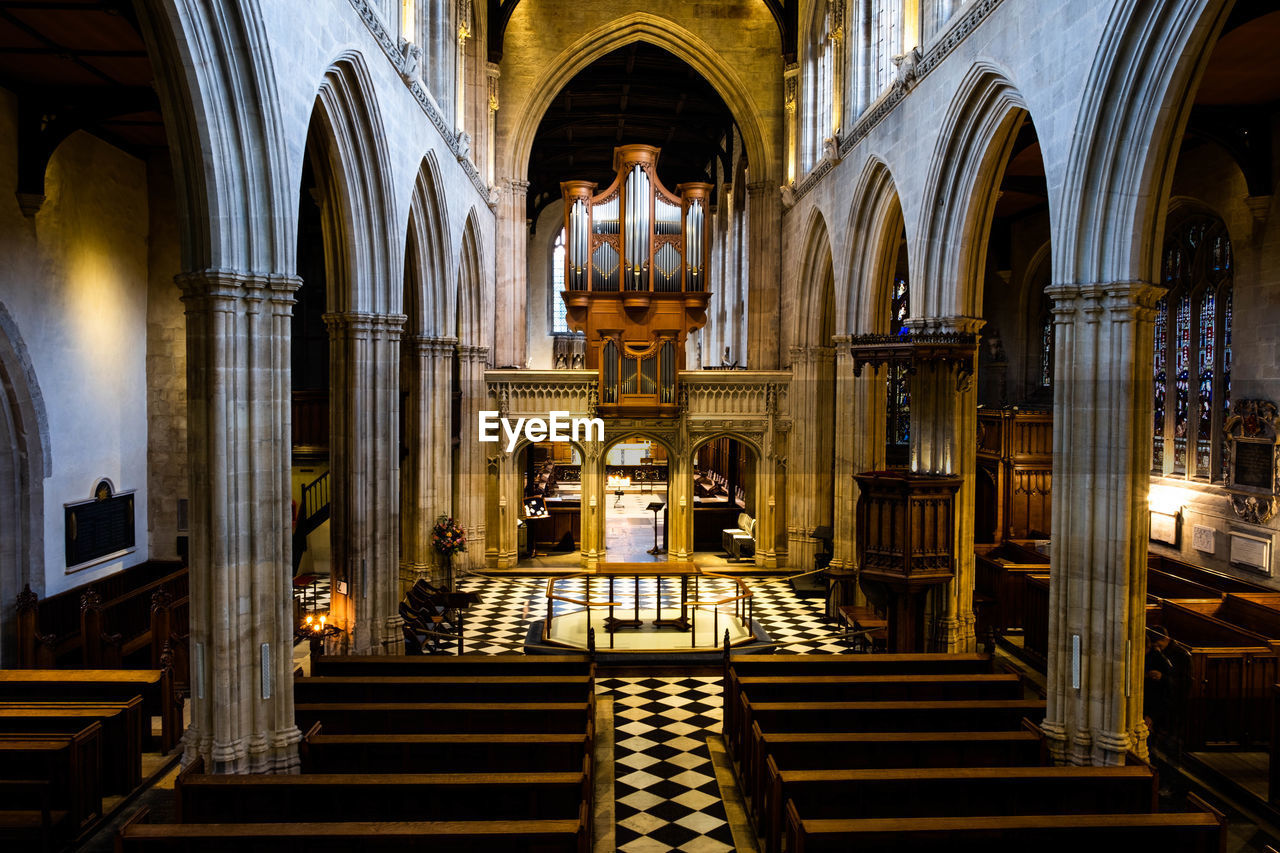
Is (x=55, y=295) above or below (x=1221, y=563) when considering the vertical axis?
above

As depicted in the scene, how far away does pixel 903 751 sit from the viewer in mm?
6715

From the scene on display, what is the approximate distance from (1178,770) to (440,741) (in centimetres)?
692

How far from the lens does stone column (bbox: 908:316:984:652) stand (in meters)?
11.2

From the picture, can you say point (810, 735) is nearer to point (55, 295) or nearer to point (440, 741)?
point (440, 741)

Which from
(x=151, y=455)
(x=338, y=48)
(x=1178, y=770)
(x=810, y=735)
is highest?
(x=338, y=48)

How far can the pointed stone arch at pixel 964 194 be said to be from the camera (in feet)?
32.6

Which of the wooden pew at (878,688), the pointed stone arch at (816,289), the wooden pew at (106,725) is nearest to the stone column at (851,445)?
the pointed stone arch at (816,289)

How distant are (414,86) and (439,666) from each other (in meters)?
7.61

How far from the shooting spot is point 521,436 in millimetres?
18422

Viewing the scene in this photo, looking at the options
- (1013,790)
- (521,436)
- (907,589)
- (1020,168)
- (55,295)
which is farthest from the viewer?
(521,436)

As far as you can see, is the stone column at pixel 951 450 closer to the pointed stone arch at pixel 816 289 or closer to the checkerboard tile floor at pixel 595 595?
the checkerboard tile floor at pixel 595 595

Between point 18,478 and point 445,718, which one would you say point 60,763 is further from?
point 18,478

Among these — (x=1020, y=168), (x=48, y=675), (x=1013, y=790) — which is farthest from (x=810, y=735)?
(x=1020, y=168)

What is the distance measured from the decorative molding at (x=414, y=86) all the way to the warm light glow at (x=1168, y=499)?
497 inches
